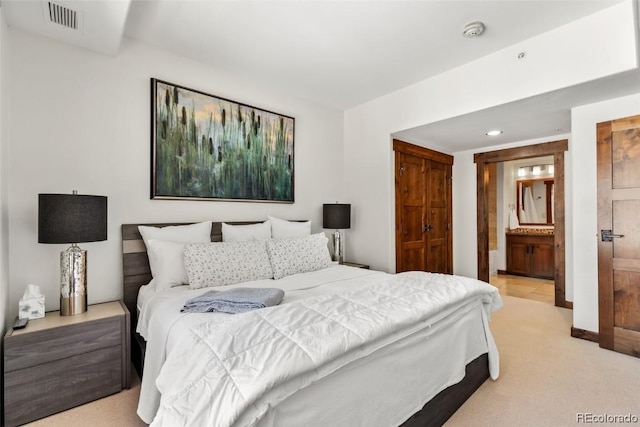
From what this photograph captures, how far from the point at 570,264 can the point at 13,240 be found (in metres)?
5.54

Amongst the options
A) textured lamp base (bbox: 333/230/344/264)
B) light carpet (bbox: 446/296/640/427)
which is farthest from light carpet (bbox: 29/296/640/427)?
textured lamp base (bbox: 333/230/344/264)


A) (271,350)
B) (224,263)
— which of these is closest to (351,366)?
(271,350)

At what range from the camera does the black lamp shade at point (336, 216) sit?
3682mm

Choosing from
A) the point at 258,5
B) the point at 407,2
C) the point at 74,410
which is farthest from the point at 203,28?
the point at 74,410

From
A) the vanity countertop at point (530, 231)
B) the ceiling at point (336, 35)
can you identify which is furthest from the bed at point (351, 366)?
the vanity countertop at point (530, 231)

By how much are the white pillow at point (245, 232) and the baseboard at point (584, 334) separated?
10.3ft

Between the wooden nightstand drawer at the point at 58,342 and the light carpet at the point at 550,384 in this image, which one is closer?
the wooden nightstand drawer at the point at 58,342

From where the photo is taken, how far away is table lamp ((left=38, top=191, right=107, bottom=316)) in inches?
73.9

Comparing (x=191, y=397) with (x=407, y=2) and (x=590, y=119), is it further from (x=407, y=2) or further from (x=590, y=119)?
(x=590, y=119)

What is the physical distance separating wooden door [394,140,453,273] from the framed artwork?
1489 mm

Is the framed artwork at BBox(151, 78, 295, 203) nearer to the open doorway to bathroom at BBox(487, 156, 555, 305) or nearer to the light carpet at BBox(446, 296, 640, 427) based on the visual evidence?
the light carpet at BBox(446, 296, 640, 427)

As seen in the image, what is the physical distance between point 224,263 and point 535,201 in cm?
665

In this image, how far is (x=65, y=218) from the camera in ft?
6.21

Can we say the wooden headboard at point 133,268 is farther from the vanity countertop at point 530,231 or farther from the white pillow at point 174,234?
the vanity countertop at point 530,231
